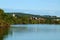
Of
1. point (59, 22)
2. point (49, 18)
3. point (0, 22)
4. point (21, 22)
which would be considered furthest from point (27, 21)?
point (0, 22)

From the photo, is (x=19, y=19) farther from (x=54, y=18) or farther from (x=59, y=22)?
(x=59, y=22)

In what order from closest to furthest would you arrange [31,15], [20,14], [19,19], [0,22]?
[0,22], [19,19], [20,14], [31,15]

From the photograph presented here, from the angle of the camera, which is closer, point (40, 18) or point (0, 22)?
point (0, 22)

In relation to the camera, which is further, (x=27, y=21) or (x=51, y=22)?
(x=51, y=22)

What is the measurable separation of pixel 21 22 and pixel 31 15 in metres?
24.1

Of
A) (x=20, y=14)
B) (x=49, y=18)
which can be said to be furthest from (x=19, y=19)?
(x=49, y=18)

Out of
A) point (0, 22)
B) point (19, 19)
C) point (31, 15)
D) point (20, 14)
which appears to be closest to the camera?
point (0, 22)

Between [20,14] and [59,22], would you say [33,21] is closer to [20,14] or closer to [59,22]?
[20,14]

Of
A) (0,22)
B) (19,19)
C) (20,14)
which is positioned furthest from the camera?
(20,14)

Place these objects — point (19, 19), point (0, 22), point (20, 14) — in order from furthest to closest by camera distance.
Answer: point (20, 14)
point (19, 19)
point (0, 22)

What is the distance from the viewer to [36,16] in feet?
510

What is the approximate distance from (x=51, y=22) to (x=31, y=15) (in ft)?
48.5

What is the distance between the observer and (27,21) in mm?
137625

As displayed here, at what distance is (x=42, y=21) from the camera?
15962 cm
